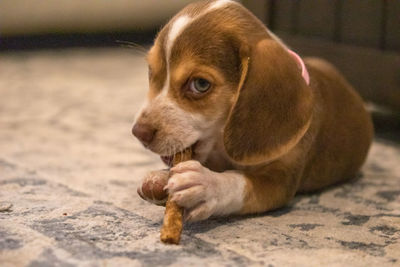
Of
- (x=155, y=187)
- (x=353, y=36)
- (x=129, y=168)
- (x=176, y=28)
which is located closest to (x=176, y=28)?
(x=176, y=28)

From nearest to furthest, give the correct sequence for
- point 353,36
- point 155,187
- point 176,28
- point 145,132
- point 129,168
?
point 155,187 < point 145,132 < point 176,28 < point 129,168 < point 353,36

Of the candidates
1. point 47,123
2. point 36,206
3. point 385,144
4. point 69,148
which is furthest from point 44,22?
point 36,206

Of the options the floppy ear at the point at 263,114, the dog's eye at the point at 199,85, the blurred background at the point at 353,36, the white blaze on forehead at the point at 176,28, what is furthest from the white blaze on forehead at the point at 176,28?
the blurred background at the point at 353,36

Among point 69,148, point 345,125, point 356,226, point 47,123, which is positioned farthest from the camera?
point 47,123

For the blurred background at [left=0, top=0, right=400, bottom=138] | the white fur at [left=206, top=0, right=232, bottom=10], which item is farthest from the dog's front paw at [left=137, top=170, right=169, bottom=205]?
the blurred background at [left=0, top=0, right=400, bottom=138]

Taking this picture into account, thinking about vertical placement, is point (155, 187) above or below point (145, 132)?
below

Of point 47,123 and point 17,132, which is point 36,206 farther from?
point 47,123

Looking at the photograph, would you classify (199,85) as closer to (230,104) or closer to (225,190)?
(230,104)

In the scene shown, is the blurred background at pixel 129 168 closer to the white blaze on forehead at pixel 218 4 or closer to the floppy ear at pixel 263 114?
the floppy ear at pixel 263 114
